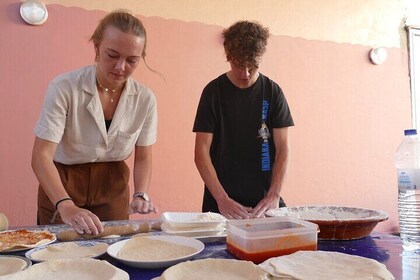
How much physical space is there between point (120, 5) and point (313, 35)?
6.06 feet

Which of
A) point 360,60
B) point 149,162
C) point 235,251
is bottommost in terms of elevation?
point 235,251

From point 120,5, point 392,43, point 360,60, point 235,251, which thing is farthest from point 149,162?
point 392,43

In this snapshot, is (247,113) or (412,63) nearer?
(247,113)

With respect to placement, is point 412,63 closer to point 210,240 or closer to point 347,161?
point 347,161

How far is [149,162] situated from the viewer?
6.62 ft

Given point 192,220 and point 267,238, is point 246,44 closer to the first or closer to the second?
point 192,220

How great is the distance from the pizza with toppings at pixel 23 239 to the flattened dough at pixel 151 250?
0.32 meters

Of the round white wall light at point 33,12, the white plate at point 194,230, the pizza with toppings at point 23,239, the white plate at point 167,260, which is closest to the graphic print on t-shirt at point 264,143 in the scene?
the white plate at point 194,230

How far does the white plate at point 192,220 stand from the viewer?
1351 millimetres

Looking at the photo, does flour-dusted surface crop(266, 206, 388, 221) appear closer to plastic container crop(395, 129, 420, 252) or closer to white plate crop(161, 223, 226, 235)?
plastic container crop(395, 129, 420, 252)

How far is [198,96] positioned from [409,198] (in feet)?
6.78

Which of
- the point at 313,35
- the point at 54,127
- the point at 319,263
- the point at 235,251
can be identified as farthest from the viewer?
the point at 313,35

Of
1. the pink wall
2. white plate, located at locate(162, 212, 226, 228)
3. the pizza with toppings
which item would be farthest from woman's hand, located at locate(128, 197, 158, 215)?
the pink wall

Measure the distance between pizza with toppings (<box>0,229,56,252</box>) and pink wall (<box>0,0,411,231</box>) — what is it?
1.29 meters
